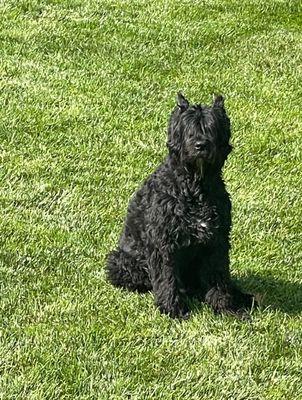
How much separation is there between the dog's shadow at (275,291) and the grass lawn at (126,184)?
0.05 feet

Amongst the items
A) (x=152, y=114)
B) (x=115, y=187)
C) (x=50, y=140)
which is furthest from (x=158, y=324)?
(x=152, y=114)

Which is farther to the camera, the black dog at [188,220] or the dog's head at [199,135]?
the black dog at [188,220]

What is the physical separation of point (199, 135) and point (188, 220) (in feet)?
2.17

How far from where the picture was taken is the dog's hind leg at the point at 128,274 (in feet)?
21.5

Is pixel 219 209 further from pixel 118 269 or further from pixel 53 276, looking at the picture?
pixel 53 276

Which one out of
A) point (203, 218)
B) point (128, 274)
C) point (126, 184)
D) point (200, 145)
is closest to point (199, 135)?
point (200, 145)

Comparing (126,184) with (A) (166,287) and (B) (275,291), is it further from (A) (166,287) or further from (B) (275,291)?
(A) (166,287)

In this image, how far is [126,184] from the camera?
852 cm

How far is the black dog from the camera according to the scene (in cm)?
589

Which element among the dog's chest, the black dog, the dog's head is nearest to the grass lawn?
the black dog

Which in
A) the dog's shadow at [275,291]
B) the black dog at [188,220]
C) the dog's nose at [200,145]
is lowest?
the dog's shadow at [275,291]

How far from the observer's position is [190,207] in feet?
20.0

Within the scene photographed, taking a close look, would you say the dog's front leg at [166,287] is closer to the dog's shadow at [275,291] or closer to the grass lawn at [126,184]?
the grass lawn at [126,184]

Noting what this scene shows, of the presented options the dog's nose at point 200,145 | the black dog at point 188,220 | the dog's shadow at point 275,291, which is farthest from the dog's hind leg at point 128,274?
the dog's nose at point 200,145
